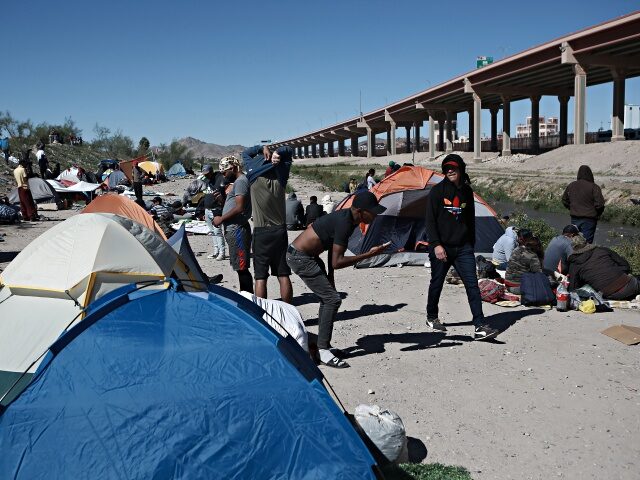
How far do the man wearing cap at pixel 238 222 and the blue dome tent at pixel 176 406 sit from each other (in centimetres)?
344

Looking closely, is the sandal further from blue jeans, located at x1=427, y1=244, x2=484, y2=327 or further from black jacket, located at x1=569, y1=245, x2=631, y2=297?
black jacket, located at x1=569, y1=245, x2=631, y2=297

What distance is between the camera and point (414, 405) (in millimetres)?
4914

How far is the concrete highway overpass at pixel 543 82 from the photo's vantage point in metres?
35.0

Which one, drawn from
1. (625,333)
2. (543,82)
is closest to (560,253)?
(625,333)

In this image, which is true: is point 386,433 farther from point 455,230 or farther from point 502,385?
point 455,230

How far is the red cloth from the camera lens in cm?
1672

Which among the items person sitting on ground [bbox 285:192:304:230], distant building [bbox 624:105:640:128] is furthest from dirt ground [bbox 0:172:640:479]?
distant building [bbox 624:105:640:128]

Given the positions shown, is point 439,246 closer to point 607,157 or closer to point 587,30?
point 607,157

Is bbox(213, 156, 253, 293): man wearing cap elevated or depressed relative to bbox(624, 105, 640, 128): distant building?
depressed

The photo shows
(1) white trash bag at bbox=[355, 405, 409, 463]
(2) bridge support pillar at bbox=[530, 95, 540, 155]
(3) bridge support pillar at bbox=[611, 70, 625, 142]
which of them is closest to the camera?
(1) white trash bag at bbox=[355, 405, 409, 463]

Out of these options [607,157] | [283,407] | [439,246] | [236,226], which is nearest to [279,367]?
[283,407]

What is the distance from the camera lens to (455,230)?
21.1 feet

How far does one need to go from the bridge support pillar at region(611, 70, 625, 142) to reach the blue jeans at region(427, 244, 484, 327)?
3698 cm

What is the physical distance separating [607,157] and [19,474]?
1380 inches
